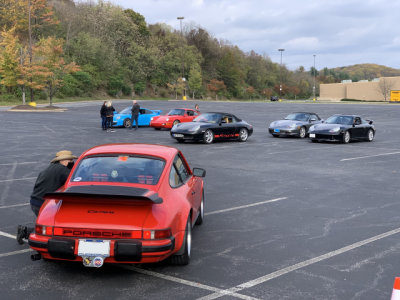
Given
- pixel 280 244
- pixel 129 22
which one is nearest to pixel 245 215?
pixel 280 244

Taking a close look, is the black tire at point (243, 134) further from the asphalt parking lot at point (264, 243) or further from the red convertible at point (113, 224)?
the red convertible at point (113, 224)

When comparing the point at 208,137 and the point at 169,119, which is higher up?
the point at 169,119

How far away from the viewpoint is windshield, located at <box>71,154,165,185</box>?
5762 mm

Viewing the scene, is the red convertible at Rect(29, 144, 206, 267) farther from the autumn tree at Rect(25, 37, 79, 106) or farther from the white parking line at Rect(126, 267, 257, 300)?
the autumn tree at Rect(25, 37, 79, 106)

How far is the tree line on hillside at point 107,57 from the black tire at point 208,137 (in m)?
31.3

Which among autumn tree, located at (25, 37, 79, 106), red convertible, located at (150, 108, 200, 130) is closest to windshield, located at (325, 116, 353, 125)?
red convertible, located at (150, 108, 200, 130)

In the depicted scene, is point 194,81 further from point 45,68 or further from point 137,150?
point 137,150

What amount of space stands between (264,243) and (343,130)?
16.5 meters

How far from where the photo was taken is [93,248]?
16.2 feet

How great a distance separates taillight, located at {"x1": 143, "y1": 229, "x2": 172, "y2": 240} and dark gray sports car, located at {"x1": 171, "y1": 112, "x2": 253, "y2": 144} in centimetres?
1579

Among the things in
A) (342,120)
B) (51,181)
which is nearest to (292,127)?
(342,120)

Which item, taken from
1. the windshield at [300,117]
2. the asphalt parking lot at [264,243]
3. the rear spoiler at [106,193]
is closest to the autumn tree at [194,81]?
the windshield at [300,117]

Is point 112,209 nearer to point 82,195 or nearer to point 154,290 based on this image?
point 82,195

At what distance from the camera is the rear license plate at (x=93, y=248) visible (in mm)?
4922
